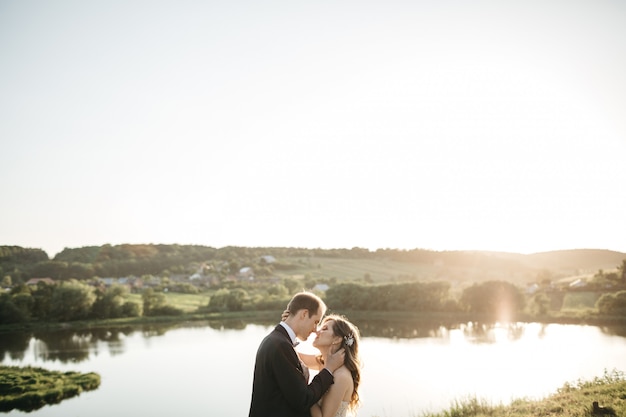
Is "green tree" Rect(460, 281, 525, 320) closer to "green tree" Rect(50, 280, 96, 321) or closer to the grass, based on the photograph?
the grass

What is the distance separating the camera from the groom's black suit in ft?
11.8

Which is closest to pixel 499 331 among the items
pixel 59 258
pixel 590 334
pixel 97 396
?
pixel 590 334

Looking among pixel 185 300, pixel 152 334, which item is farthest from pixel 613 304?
pixel 185 300

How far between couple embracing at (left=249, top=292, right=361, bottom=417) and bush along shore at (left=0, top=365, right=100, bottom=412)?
25589 millimetres

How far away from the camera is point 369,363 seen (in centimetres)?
3056

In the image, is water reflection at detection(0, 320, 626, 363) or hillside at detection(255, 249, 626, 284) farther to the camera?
hillside at detection(255, 249, 626, 284)

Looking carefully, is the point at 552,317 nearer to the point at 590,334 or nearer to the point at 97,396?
the point at 590,334

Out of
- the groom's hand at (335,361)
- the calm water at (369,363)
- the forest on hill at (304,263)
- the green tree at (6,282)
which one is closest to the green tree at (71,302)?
the calm water at (369,363)

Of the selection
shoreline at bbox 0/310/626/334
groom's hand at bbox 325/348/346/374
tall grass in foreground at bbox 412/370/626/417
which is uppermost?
groom's hand at bbox 325/348/346/374

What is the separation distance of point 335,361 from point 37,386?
28.8 meters

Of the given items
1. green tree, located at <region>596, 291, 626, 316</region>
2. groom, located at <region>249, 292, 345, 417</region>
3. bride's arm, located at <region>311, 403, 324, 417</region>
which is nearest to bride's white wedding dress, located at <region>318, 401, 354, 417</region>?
bride's arm, located at <region>311, 403, 324, 417</region>

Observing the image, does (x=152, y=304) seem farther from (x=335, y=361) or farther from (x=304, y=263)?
(x=335, y=361)

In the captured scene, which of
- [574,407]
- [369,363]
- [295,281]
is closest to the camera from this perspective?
[574,407]

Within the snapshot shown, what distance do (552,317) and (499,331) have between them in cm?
928
